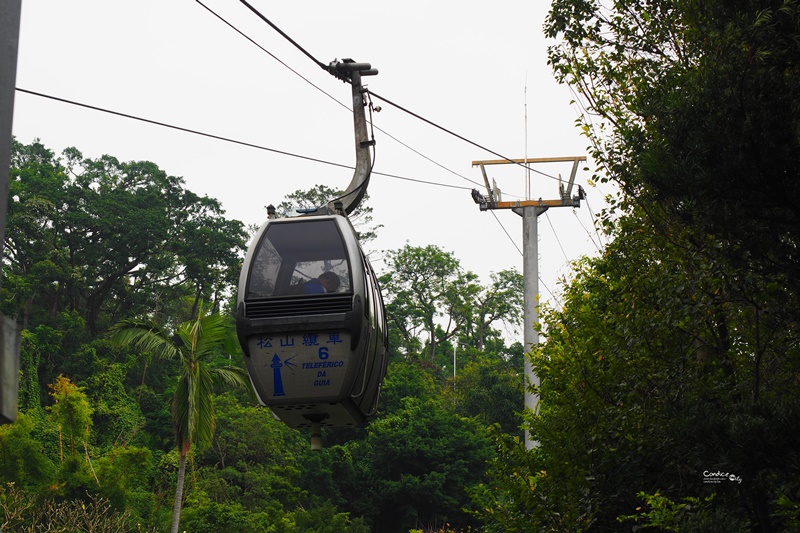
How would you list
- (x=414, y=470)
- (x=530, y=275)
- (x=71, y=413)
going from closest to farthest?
(x=530, y=275), (x=71, y=413), (x=414, y=470)

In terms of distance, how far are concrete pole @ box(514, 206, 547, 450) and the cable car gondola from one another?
30.0 feet

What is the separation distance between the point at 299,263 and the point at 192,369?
43.4ft

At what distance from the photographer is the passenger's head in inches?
339

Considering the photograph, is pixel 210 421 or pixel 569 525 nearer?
pixel 569 525

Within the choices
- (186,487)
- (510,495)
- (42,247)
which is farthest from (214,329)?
(42,247)

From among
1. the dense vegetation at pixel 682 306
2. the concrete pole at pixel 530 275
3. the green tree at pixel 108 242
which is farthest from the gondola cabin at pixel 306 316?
the green tree at pixel 108 242

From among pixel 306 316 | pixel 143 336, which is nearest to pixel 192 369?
pixel 143 336

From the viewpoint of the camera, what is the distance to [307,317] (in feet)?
27.9

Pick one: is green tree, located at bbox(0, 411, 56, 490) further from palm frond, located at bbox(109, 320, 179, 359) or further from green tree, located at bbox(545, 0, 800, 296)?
green tree, located at bbox(545, 0, 800, 296)

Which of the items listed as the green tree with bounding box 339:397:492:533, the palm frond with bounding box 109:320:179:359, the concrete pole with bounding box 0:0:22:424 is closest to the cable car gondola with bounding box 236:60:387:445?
the concrete pole with bounding box 0:0:22:424

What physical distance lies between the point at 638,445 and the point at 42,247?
145ft

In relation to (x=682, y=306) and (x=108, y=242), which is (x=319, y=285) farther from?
(x=108, y=242)

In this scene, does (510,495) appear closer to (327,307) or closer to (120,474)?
(327,307)

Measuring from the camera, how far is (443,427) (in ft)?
144
